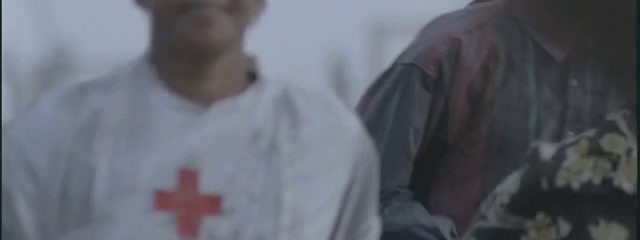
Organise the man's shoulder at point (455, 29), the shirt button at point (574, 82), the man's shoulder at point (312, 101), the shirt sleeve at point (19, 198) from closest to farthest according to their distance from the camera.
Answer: the shirt sleeve at point (19, 198), the man's shoulder at point (312, 101), the man's shoulder at point (455, 29), the shirt button at point (574, 82)

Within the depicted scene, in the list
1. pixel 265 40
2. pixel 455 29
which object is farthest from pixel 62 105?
pixel 455 29

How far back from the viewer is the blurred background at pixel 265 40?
241 centimetres

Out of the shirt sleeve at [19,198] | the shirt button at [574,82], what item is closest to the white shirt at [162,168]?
the shirt sleeve at [19,198]

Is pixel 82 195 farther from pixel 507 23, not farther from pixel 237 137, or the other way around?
pixel 507 23

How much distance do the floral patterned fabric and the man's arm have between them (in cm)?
11

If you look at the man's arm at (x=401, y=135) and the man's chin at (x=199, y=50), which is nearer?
the man's chin at (x=199, y=50)

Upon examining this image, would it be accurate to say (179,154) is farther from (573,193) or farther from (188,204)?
(573,193)

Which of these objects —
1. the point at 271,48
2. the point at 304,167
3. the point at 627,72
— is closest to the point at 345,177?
the point at 304,167

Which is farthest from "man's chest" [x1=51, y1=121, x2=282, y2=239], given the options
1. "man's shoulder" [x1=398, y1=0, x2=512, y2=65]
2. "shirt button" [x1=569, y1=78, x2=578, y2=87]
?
"shirt button" [x1=569, y1=78, x2=578, y2=87]

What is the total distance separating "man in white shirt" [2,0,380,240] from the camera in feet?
7.82

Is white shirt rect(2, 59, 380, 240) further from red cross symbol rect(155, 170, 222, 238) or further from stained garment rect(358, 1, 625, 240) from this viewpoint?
stained garment rect(358, 1, 625, 240)

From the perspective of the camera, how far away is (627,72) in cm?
274

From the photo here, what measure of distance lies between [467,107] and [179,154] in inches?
20.3

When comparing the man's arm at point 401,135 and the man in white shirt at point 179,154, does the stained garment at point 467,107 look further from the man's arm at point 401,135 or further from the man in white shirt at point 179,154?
the man in white shirt at point 179,154
